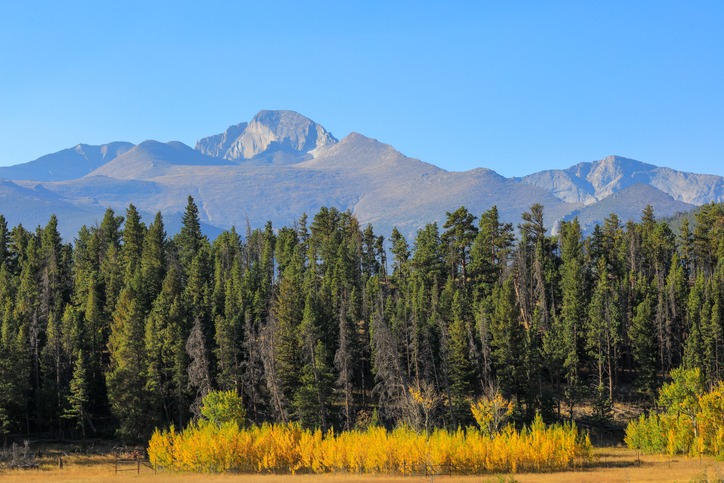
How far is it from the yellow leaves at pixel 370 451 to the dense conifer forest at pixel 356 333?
9925mm

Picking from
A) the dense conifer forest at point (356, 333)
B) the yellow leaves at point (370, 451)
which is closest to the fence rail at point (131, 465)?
the yellow leaves at point (370, 451)

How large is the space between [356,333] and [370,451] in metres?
36.0

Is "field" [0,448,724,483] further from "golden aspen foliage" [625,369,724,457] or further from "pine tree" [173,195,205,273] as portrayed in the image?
"pine tree" [173,195,205,273]

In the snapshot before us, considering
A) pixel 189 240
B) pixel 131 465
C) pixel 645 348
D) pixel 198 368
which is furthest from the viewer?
pixel 189 240

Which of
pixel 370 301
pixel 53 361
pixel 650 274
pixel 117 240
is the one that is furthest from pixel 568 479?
pixel 117 240

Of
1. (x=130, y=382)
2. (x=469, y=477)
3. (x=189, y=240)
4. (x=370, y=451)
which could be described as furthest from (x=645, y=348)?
(x=189, y=240)

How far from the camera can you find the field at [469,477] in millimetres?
58656

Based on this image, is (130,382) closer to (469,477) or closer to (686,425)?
(469,477)

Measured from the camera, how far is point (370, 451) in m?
64.0

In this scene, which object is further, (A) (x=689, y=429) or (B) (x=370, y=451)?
(A) (x=689, y=429)

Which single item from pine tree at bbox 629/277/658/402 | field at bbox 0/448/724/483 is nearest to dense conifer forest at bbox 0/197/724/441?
pine tree at bbox 629/277/658/402

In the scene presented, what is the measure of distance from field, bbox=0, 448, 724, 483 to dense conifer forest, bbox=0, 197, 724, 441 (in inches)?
513

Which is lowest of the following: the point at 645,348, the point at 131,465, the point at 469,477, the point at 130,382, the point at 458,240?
the point at 131,465

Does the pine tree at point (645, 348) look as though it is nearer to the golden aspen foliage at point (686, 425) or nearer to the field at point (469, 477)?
the golden aspen foliage at point (686, 425)
